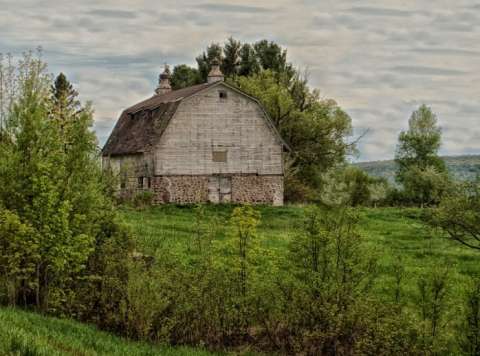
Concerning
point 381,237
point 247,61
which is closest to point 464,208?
point 381,237

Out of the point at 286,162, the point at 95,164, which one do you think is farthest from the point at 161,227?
the point at 286,162

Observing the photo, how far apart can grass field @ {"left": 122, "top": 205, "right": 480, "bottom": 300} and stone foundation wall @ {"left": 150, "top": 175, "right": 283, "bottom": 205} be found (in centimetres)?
311

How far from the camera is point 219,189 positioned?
41.4 metres

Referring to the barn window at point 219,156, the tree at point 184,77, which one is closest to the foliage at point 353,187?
the barn window at point 219,156

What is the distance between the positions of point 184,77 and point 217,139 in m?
33.7

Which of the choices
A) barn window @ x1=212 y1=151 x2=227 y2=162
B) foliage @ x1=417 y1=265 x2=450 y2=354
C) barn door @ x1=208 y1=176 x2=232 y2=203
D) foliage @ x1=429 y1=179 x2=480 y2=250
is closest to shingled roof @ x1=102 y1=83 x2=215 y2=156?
barn window @ x1=212 y1=151 x2=227 y2=162

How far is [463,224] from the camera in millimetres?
14578

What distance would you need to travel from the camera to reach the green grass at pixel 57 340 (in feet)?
32.9

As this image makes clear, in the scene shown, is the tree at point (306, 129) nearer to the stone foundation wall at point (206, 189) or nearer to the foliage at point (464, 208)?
the stone foundation wall at point (206, 189)

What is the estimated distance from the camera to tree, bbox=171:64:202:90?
71106 mm

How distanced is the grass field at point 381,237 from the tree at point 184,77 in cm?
3476

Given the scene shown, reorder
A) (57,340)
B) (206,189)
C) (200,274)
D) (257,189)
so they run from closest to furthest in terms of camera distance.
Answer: (57,340) < (200,274) < (206,189) < (257,189)

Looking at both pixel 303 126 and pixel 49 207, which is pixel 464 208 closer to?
pixel 49 207

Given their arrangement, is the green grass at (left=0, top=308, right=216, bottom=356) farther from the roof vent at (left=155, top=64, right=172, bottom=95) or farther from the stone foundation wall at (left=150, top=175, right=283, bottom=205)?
the roof vent at (left=155, top=64, right=172, bottom=95)
